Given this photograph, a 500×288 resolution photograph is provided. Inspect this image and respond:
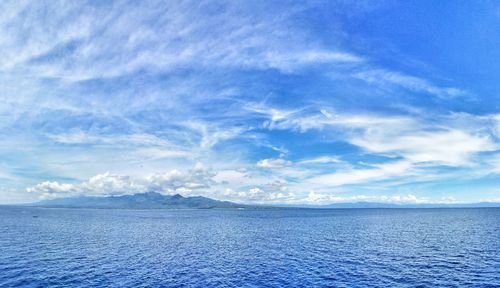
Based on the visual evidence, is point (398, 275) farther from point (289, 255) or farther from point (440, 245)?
point (440, 245)

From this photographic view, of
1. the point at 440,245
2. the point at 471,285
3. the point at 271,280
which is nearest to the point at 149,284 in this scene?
the point at 271,280

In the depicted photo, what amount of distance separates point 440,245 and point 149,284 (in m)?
86.1

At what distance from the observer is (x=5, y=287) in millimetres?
54031

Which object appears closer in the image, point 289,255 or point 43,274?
point 43,274

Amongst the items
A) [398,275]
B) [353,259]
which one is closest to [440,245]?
[353,259]

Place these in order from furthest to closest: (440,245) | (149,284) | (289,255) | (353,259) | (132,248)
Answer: (440,245) < (132,248) < (289,255) < (353,259) < (149,284)

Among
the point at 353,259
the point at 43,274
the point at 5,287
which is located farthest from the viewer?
the point at 353,259

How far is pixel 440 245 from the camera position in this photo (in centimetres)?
10288

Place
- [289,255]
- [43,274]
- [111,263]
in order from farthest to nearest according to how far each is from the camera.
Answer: [289,255] < [111,263] < [43,274]

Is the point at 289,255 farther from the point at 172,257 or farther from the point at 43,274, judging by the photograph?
the point at 43,274

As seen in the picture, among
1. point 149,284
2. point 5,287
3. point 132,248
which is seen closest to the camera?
point 5,287

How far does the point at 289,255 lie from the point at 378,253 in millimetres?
23166

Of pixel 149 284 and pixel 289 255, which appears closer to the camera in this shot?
pixel 149 284

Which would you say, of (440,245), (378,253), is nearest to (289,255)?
(378,253)
